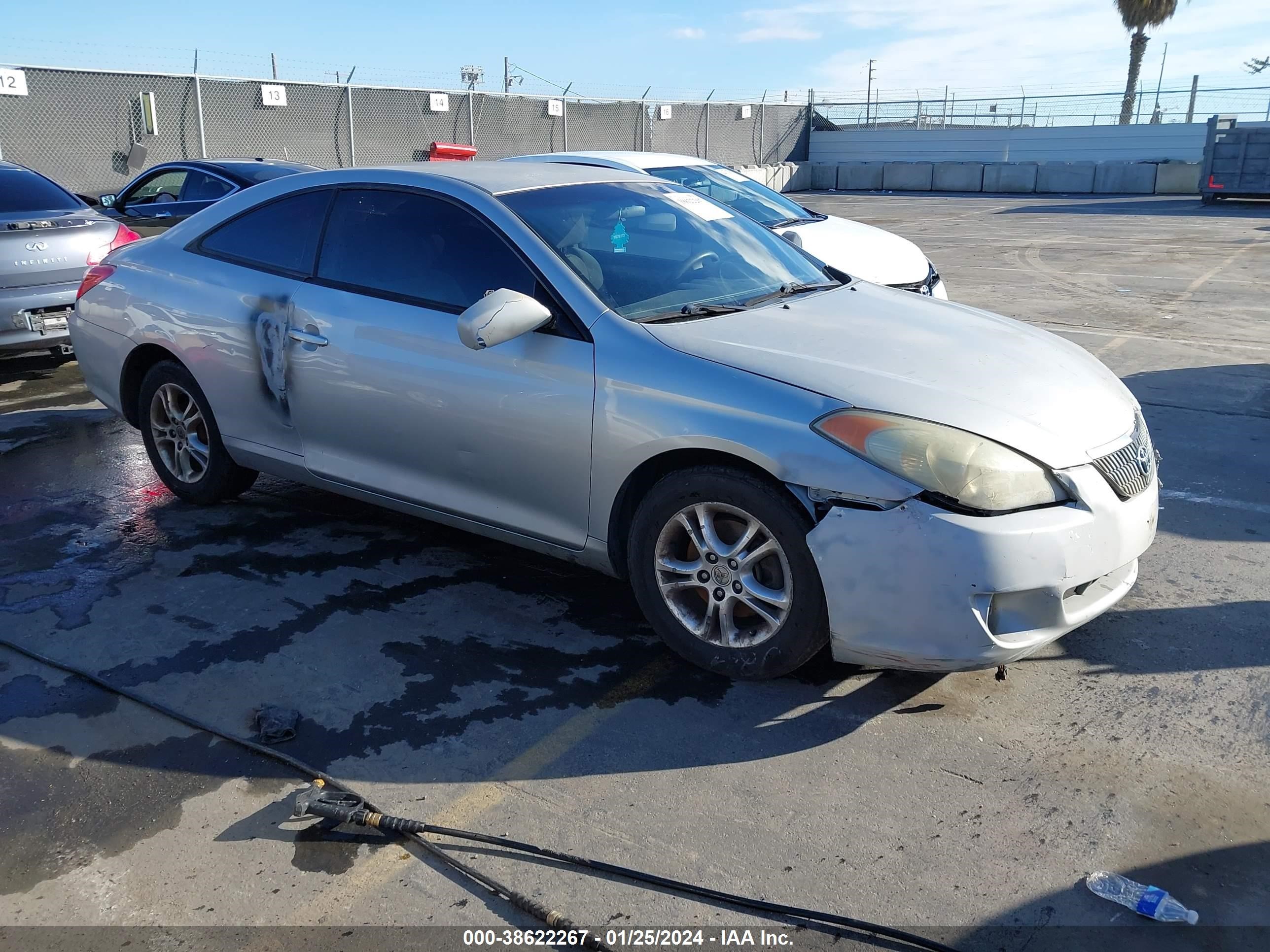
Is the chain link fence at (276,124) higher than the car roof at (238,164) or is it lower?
higher

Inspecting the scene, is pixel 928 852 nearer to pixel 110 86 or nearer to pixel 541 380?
pixel 541 380

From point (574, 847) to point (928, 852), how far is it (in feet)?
2.94

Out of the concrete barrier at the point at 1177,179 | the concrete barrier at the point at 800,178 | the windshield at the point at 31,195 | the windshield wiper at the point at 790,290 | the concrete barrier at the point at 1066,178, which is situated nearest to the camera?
the windshield wiper at the point at 790,290

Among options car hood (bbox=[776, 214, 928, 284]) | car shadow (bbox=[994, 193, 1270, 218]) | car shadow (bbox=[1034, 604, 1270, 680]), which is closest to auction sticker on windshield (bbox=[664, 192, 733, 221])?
car shadow (bbox=[1034, 604, 1270, 680])

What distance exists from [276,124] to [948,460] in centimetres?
2097

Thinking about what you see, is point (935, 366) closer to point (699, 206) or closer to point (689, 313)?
point (689, 313)

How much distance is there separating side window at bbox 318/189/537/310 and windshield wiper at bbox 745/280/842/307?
0.86m

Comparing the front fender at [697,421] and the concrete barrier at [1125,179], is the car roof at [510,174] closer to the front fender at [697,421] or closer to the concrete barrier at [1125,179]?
the front fender at [697,421]

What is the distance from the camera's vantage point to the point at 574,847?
2742 millimetres

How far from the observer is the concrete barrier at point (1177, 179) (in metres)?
29.8

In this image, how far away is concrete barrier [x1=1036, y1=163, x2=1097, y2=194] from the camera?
31.3m

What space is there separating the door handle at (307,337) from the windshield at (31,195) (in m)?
4.73

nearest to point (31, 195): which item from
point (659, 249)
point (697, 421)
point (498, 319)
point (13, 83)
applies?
point (659, 249)

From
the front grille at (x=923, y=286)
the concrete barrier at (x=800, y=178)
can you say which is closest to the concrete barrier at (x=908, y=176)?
the concrete barrier at (x=800, y=178)
